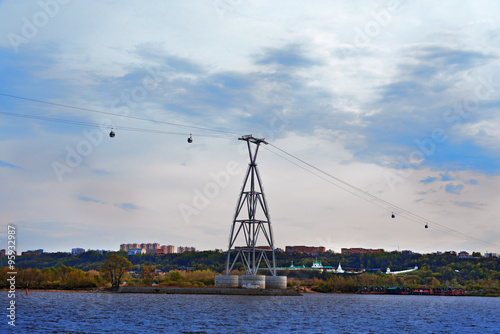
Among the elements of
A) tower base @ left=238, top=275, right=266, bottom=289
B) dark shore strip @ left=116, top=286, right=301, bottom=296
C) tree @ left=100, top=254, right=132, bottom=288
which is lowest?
dark shore strip @ left=116, top=286, right=301, bottom=296

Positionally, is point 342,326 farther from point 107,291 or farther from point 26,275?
point 26,275

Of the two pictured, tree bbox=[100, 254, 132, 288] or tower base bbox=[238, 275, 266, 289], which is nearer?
tower base bbox=[238, 275, 266, 289]

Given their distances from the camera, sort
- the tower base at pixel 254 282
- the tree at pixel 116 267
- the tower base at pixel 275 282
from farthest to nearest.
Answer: the tree at pixel 116 267 < the tower base at pixel 275 282 < the tower base at pixel 254 282

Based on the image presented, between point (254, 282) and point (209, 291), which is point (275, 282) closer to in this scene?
point (254, 282)

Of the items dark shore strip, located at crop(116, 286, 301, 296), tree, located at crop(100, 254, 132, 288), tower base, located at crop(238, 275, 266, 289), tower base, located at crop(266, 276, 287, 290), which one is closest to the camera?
dark shore strip, located at crop(116, 286, 301, 296)

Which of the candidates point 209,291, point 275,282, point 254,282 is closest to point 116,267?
point 209,291

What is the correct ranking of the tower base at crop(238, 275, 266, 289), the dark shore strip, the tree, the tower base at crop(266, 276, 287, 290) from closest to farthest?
the dark shore strip, the tower base at crop(238, 275, 266, 289), the tower base at crop(266, 276, 287, 290), the tree

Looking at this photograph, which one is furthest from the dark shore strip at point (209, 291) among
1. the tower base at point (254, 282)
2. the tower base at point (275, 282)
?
the tower base at point (275, 282)

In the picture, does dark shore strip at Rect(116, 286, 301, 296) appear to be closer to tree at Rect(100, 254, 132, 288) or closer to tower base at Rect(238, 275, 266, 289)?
tower base at Rect(238, 275, 266, 289)

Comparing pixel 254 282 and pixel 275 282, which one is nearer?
pixel 254 282

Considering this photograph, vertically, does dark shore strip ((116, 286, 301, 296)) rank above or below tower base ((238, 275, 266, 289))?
below

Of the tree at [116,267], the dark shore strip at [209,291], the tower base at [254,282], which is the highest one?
the tree at [116,267]

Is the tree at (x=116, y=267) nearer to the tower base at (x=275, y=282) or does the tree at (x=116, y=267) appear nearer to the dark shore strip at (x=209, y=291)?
the dark shore strip at (x=209, y=291)

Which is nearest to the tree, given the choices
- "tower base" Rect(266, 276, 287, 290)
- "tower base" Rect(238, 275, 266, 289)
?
"tower base" Rect(238, 275, 266, 289)
